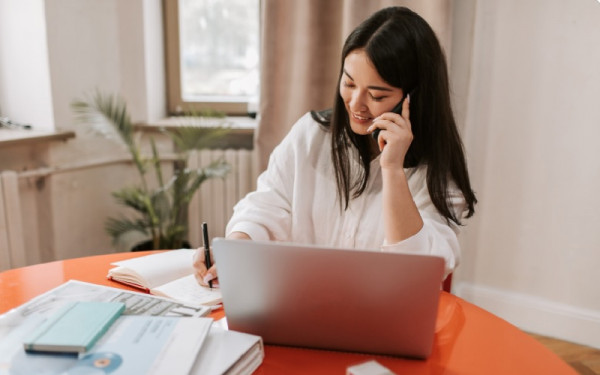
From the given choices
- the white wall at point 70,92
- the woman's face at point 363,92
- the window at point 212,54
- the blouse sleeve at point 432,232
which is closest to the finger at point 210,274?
the blouse sleeve at point 432,232

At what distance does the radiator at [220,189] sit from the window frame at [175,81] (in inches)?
13.6

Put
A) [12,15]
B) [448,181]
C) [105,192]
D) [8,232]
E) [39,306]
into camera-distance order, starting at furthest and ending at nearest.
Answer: [105,192]
[12,15]
[8,232]
[448,181]
[39,306]

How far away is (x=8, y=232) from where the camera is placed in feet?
7.33

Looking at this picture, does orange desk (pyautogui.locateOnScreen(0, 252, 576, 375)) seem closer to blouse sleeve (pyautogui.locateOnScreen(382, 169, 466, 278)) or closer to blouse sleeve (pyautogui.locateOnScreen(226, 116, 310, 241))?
blouse sleeve (pyautogui.locateOnScreen(382, 169, 466, 278))

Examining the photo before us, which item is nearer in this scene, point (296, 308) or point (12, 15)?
point (296, 308)

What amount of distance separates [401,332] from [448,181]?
0.61 meters

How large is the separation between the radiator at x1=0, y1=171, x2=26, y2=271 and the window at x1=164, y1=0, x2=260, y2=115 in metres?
1.05

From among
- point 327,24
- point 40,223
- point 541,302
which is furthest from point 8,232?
point 541,302

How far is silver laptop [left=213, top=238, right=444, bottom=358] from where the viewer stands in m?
0.71

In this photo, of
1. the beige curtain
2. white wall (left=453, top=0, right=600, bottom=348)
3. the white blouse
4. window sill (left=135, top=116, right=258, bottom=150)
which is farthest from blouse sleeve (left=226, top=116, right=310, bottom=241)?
white wall (left=453, top=0, right=600, bottom=348)

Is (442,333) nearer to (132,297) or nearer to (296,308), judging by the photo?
(296,308)

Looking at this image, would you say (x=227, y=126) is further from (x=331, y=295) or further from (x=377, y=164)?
(x=331, y=295)

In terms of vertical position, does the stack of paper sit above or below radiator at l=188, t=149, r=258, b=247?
above

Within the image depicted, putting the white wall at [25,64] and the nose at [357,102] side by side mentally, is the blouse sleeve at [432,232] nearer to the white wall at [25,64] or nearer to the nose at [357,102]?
the nose at [357,102]
